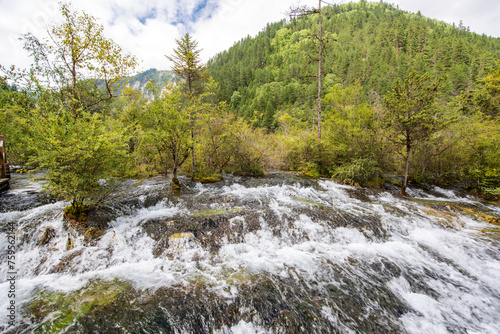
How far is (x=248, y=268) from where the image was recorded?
5336mm

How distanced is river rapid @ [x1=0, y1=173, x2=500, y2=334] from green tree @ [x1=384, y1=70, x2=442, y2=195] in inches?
169

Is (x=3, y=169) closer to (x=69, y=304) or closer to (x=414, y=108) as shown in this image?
(x=69, y=304)

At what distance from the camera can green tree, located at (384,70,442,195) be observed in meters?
10.3

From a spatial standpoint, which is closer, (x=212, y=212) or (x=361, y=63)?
(x=212, y=212)

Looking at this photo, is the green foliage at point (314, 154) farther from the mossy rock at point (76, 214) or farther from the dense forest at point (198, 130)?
the mossy rock at point (76, 214)

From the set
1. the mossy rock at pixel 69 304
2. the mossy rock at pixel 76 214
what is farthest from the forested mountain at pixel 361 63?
the mossy rock at pixel 69 304

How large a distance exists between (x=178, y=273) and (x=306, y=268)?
344cm

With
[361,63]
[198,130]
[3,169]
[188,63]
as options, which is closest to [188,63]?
[188,63]

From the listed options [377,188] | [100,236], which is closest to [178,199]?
[100,236]

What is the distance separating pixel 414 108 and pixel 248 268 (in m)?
12.0

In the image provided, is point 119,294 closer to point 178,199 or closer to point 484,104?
point 178,199

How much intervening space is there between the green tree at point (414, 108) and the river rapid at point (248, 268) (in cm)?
429

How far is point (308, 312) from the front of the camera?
402cm

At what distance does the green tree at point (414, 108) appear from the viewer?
10289 mm
